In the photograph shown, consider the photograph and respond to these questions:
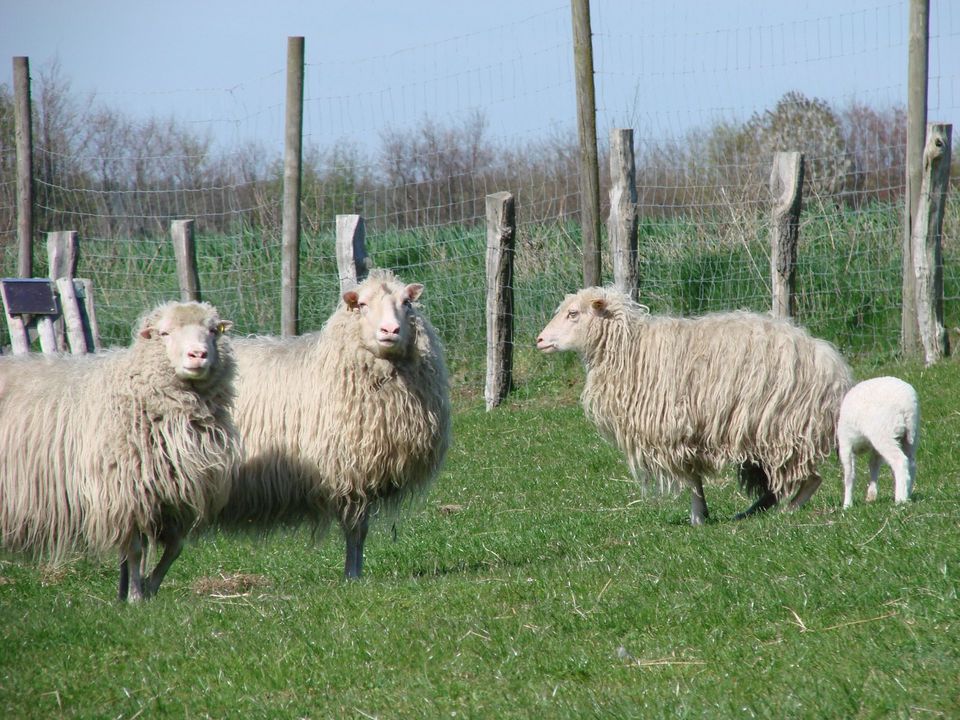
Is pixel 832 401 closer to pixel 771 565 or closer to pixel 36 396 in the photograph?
pixel 771 565

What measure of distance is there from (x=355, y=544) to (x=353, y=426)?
66 cm

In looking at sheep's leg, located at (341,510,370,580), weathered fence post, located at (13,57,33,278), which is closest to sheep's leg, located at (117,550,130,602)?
sheep's leg, located at (341,510,370,580)

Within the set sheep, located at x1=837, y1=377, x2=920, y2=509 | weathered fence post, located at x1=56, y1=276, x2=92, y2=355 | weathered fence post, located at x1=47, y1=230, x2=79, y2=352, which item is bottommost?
sheep, located at x1=837, y1=377, x2=920, y2=509

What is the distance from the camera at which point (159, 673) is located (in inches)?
174

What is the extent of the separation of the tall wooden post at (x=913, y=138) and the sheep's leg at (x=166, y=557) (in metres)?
7.74

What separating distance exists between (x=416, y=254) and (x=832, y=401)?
8.38 metres

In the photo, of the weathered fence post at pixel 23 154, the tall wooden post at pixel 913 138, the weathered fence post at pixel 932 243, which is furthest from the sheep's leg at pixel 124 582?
the tall wooden post at pixel 913 138

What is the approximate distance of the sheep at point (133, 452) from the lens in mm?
5773

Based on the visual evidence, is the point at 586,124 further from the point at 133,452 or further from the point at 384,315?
the point at 133,452

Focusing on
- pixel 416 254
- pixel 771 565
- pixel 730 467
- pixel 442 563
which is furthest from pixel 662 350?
pixel 416 254

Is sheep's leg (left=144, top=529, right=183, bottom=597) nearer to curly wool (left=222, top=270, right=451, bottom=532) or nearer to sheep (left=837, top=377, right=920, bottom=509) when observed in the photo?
curly wool (left=222, top=270, right=451, bottom=532)

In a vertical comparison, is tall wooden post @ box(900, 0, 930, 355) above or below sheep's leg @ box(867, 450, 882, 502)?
above

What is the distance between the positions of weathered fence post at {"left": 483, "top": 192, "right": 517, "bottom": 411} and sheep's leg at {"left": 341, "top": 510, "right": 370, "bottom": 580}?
18.2 feet

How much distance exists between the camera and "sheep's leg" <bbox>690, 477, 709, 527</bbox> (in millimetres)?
6957
